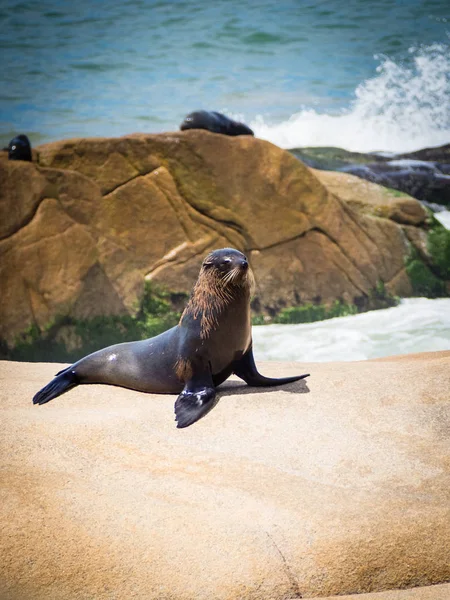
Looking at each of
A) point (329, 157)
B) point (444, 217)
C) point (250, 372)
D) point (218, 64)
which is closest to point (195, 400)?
point (250, 372)

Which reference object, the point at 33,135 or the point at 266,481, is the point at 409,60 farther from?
the point at 266,481

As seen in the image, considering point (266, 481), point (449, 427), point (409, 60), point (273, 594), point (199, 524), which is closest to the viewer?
point (273, 594)

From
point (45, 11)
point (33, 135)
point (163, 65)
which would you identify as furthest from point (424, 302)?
point (45, 11)

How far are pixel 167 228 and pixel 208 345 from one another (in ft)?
14.9

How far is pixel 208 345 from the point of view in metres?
3.93

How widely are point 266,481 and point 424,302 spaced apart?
22.5 feet

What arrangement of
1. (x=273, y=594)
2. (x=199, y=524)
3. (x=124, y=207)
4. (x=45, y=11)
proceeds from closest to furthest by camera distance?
1. (x=273, y=594)
2. (x=199, y=524)
3. (x=124, y=207)
4. (x=45, y=11)

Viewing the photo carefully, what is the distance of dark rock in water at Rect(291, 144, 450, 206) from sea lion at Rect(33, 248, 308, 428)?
6.90 metres

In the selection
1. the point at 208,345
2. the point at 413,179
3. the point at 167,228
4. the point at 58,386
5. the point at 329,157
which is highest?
the point at 208,345

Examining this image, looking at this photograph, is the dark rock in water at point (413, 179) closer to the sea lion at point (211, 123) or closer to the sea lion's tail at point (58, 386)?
the sea lion at point (211, 123)

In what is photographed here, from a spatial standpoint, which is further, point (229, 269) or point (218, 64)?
point (218, 64)

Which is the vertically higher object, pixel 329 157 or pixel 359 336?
pixel 329 157

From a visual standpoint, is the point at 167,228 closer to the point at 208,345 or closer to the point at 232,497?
the point at 208,345

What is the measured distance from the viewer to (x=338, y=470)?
9.67 ft
